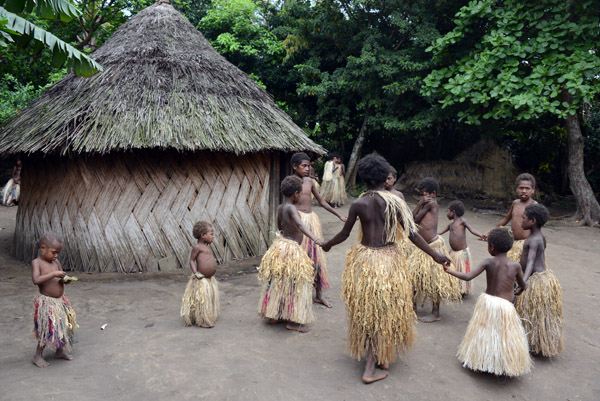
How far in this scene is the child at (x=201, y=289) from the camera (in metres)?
4.00

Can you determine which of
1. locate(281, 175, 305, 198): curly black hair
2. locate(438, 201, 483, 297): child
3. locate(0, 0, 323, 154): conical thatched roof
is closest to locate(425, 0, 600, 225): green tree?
locate(0, 0, 323, 154): conical thatched roof

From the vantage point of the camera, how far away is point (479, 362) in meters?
3.15

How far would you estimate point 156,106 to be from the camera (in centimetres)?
597

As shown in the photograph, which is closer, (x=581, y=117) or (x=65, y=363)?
(x=65, y=363)

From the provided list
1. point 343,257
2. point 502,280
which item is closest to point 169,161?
point 343,257

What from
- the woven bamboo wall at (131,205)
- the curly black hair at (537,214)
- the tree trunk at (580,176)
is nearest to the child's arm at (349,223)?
the curly black hair at (537,214)

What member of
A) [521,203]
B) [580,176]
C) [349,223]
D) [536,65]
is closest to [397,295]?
[349,223]

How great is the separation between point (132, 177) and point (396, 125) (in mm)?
7679

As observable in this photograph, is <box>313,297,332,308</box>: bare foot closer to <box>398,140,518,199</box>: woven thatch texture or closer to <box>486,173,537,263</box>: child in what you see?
<box>486,173,537,263</box>: child

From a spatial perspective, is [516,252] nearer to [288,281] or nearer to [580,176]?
[288,281]

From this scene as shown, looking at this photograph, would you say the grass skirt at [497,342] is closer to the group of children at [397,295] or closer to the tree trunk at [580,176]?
the group of children at [397,295]

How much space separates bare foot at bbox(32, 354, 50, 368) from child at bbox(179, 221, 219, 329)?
3.80 ft

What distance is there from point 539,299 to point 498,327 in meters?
0.64

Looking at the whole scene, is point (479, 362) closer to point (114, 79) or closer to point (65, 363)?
point (65, 363)
